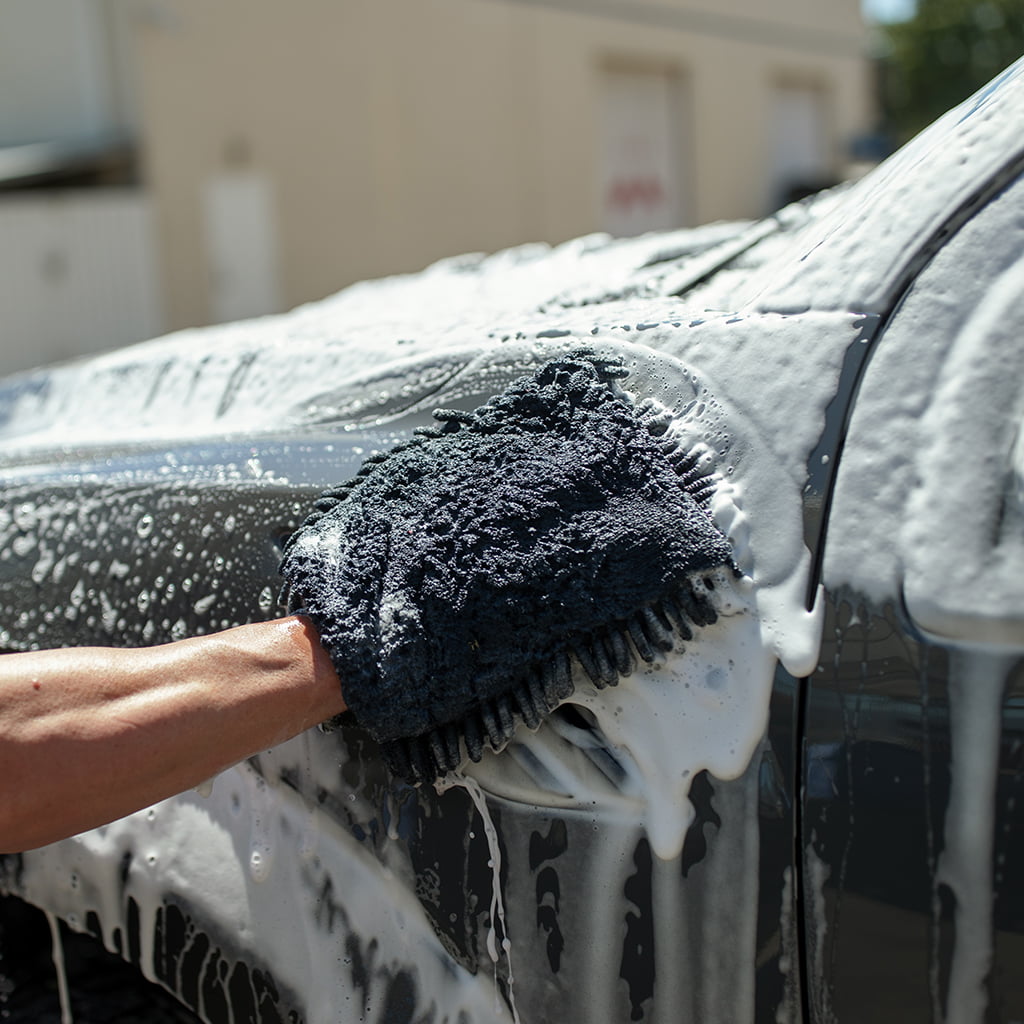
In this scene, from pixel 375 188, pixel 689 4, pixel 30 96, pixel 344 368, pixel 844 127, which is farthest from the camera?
pixel 844 127

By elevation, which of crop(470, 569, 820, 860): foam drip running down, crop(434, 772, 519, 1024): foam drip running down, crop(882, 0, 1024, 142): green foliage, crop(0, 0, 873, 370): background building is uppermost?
crop(882, 0, 1024, 142): green foliage

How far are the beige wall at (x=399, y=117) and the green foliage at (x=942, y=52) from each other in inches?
528

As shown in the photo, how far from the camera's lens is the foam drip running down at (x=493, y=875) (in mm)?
1183

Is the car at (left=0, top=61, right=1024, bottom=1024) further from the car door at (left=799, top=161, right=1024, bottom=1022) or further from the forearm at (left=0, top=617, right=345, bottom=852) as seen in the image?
the forearm at (left=0, top=617, right=345, bottom=852)

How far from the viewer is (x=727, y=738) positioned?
1.10 metres

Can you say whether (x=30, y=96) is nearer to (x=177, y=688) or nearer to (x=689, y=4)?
(x=689, y=4)

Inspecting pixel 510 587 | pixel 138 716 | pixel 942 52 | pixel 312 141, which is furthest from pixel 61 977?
pixel 942 52

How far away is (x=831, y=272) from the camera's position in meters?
1.19

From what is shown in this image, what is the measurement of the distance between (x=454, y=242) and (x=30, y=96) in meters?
4.27

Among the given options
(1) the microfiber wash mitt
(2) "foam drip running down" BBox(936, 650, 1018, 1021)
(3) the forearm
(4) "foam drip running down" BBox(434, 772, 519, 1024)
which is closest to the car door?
(2) "foam drip running down" BBox(936, 650, 1018, 1021)

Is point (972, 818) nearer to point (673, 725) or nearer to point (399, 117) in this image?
point (673, 725)

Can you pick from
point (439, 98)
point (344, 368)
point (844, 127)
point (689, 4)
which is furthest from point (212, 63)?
point (844, 127)

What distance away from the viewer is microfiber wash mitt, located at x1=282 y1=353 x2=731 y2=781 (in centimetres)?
114

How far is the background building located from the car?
29.0 ft
